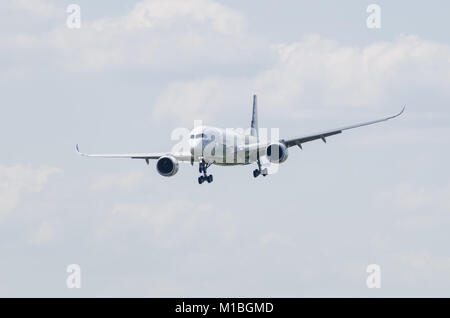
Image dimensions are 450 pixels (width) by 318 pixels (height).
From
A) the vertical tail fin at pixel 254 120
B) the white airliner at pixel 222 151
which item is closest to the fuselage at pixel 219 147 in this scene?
the white airliner at pixel 222 151

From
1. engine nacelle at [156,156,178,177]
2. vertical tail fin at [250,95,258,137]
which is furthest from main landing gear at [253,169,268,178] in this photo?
vertical tail fin at [250,95,258,137]

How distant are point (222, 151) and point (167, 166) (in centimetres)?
775

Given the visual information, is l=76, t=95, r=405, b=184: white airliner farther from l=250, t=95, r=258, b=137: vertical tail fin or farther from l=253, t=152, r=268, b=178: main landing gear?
l=250, t=95, r=258, b=137: vertical tail fin

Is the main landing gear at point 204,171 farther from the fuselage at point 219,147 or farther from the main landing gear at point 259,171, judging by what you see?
the main landing gear at point 259,171

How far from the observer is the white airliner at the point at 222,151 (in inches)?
4550

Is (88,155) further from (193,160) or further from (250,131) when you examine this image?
(250,131)

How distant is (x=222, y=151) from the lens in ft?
386

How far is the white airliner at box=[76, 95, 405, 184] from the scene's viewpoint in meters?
116

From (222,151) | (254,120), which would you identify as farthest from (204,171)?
(254,120)

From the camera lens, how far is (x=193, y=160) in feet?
388
